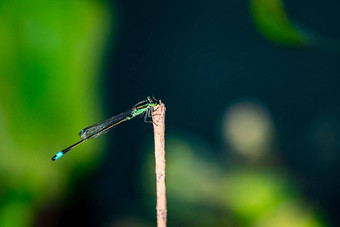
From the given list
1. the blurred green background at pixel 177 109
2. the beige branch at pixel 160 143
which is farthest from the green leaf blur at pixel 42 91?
the beige branch at pixel 160 143

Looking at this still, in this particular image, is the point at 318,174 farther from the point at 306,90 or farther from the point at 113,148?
the point at 113,148

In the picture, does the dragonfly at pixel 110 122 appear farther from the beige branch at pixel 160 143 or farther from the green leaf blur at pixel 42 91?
the beige branch at pixel 160 143

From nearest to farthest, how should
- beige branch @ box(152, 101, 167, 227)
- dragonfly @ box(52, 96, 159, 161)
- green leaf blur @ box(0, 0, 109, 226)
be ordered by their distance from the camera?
beige branch @ box(152, 101, 167, 227)
green leaf blur @ box(0, 0, 109, 226)
dragonfly @ box(52, 96, 159, 161)

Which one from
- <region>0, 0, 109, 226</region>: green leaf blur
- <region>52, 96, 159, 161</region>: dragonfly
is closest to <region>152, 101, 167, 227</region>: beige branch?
<region>52, 96, 159, 161</region>: dragonfly

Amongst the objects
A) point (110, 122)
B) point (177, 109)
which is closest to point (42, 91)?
point (110, 122)

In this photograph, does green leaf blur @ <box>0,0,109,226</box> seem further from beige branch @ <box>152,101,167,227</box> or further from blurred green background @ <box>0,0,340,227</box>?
beige branch @ <box>152,101,167,227</box>

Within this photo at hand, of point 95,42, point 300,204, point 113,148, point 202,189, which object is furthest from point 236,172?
point 95,42
